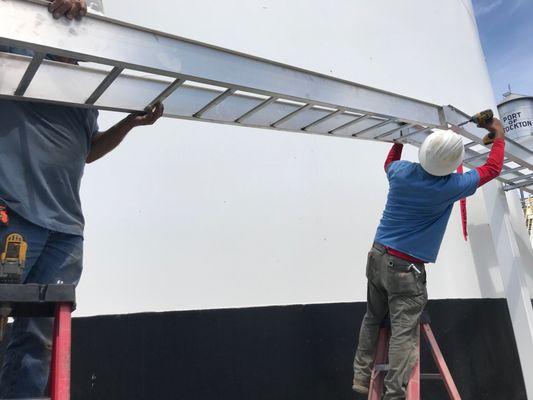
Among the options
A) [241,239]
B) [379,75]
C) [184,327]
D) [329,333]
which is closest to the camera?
[184,327]

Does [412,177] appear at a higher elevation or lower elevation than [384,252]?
higher

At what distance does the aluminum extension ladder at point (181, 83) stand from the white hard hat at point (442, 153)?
0.21m

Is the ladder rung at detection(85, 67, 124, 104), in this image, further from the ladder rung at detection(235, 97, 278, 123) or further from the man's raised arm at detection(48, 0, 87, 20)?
the ladder rung at detection(235, 97, 278, 123)

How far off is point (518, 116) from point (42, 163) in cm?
600

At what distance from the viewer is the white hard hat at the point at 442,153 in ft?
7.34

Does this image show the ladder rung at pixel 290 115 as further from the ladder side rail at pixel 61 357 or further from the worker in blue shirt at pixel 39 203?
the ladder side rail at pixel 61 357

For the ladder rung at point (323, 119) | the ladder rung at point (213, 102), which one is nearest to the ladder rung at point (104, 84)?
the ladder rung at point (213, 102)

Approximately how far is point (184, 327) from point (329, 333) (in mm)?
987

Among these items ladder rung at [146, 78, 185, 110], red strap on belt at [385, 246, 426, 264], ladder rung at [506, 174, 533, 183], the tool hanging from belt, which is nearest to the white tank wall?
ladder rung at [506, 174, 533, 183]

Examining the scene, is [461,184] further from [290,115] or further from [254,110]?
[254,110]

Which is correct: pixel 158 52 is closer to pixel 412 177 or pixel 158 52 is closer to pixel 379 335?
pixel 412 177

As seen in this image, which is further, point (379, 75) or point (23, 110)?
point (379, 75)

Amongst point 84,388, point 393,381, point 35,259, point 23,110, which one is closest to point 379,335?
point 393,381

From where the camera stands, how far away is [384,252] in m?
2.39
